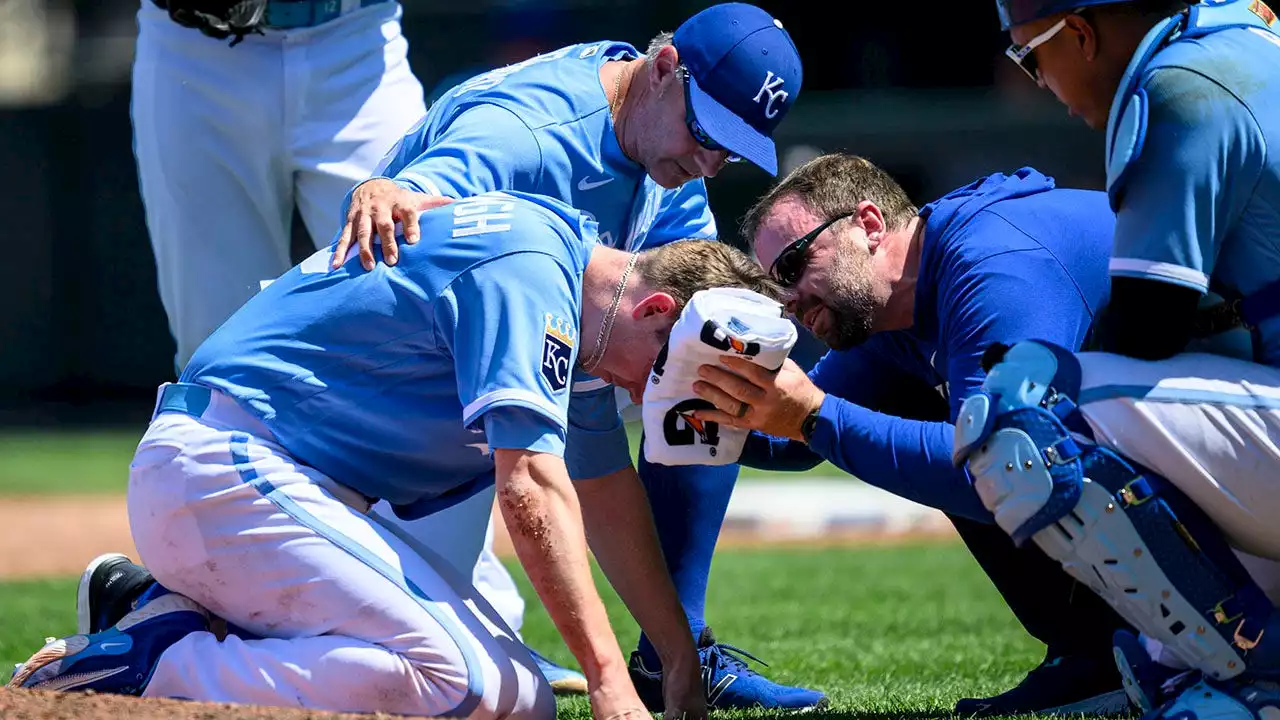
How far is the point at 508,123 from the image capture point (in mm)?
4176

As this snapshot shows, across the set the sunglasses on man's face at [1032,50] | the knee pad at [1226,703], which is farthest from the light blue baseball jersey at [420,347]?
the knee pad at [1226,703]

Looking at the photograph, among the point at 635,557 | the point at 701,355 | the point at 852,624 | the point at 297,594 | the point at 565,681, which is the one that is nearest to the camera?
the point at 701,355

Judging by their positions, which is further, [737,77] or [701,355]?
[737,77]

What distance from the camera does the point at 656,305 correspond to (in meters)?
3.34

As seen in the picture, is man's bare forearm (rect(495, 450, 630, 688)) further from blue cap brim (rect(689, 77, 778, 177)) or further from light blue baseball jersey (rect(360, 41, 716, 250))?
blue cap brim (rect(689, 77, 778, 177))

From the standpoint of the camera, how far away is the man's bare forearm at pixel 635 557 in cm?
381

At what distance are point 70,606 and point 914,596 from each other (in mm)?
3712

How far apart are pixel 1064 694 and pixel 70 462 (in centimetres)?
1170

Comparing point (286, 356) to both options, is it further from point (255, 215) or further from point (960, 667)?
point (960, 667)

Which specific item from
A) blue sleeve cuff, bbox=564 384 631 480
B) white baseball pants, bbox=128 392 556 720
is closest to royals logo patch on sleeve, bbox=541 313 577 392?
white baseball pants, bbox=128 392 556 720

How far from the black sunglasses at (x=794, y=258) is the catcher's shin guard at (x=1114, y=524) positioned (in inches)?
43.8

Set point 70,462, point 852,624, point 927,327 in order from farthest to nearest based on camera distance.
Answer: point 70,462 < point 852,624 < point 927,327

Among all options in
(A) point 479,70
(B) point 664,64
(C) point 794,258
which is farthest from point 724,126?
(A) point 479,70

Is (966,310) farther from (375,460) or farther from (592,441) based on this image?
(375,460)
